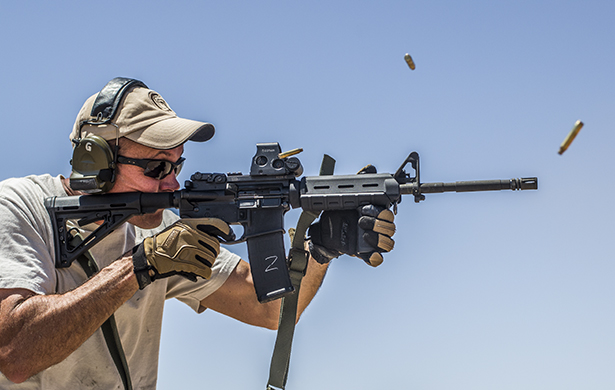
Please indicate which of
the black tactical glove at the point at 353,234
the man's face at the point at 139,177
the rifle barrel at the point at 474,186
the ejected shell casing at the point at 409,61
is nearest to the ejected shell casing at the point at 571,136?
the rifle barrel at the point at 474,186

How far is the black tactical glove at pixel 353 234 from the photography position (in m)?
6.20

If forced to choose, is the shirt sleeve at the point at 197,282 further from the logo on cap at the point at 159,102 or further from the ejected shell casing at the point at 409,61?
the ejected shell casing at the point at 409,61

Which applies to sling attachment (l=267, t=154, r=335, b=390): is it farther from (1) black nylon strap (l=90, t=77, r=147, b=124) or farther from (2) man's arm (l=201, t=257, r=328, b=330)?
(1) black nylon strap (l=90, t=77, r=147, b=124)

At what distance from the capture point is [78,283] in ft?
20.6

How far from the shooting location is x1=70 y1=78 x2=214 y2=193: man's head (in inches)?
250

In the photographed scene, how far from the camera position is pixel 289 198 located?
6.65 m

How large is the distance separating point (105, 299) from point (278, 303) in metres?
2.50

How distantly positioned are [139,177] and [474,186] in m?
3.22

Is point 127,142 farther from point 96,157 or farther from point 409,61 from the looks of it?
point 409,61

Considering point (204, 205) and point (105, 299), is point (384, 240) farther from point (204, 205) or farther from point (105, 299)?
point (105, 299)

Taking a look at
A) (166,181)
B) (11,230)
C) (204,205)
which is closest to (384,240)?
(204,205)

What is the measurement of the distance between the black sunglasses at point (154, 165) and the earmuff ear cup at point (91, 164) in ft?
0.58

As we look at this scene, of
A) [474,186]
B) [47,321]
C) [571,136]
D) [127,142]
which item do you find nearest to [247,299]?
[127,142]

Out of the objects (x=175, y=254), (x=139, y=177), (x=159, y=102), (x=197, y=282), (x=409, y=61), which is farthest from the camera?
(x=409, y=61)
